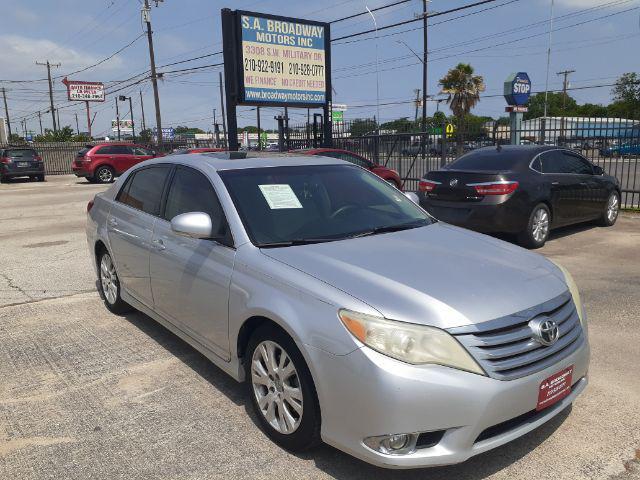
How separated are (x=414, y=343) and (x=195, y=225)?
5.17 feet

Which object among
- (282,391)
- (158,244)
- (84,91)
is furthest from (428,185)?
(84,91)

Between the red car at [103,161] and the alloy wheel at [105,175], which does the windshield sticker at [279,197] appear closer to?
the red car at [103,161]

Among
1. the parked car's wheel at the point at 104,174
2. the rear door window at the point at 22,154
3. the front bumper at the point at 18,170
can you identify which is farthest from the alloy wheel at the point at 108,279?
the rear door window at the point at 22,154

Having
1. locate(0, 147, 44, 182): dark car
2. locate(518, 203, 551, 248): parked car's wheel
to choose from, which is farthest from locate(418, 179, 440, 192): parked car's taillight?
locate(0, 147, 44, 182): dark car

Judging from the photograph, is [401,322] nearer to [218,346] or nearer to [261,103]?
[218,346]

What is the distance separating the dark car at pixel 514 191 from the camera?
24.8 feet

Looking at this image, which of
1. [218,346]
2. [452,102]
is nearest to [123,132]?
[452,102]

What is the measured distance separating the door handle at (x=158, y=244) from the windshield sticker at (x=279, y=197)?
93 centimetres

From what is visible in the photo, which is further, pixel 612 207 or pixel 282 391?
pixel 612 207

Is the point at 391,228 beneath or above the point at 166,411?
above

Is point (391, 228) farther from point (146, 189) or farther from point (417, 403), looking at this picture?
point (146, 189)

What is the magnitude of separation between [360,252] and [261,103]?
10.6 m

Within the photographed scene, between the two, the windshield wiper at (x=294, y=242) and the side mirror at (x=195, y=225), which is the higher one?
the side mirror at (x=195, y=225)

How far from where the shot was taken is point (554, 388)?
2666mm
